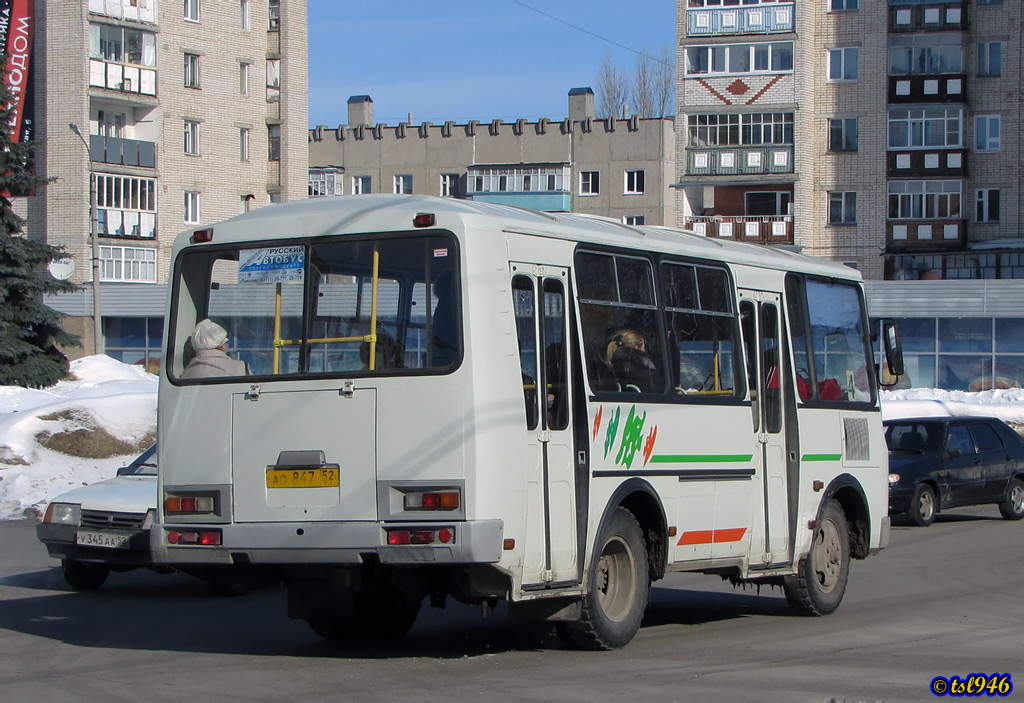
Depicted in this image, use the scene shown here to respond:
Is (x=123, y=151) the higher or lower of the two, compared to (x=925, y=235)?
higher

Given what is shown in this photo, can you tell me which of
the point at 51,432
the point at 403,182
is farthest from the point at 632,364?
the point at 403,182

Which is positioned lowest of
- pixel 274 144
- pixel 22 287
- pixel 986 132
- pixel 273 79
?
pixel 22 287

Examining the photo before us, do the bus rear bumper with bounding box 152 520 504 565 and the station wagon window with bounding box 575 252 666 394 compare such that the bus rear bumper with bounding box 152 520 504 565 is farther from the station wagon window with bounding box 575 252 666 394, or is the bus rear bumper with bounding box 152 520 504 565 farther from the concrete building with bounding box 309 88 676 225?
the concrete building with bounding box 309 88 676 225

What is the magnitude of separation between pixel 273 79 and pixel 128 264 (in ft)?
39.2

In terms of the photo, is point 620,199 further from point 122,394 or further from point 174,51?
point 122,394

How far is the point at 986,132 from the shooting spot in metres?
57.3

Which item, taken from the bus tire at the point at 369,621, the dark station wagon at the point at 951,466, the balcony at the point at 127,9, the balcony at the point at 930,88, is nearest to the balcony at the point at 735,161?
the balcony at the point at 930,88

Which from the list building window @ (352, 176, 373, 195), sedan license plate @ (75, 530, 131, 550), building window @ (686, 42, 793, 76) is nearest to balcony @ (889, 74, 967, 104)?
building window @ (686, 42, 793, 76)

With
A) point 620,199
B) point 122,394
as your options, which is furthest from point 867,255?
point 122,394

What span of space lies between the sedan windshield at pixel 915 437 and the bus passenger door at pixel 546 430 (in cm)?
1364

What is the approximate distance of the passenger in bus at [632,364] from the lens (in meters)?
9.26

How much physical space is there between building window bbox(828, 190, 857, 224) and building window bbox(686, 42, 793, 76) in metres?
5.57

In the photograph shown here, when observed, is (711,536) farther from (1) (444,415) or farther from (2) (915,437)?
(2) (915,437)

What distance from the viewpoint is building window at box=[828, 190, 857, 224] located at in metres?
58.1
